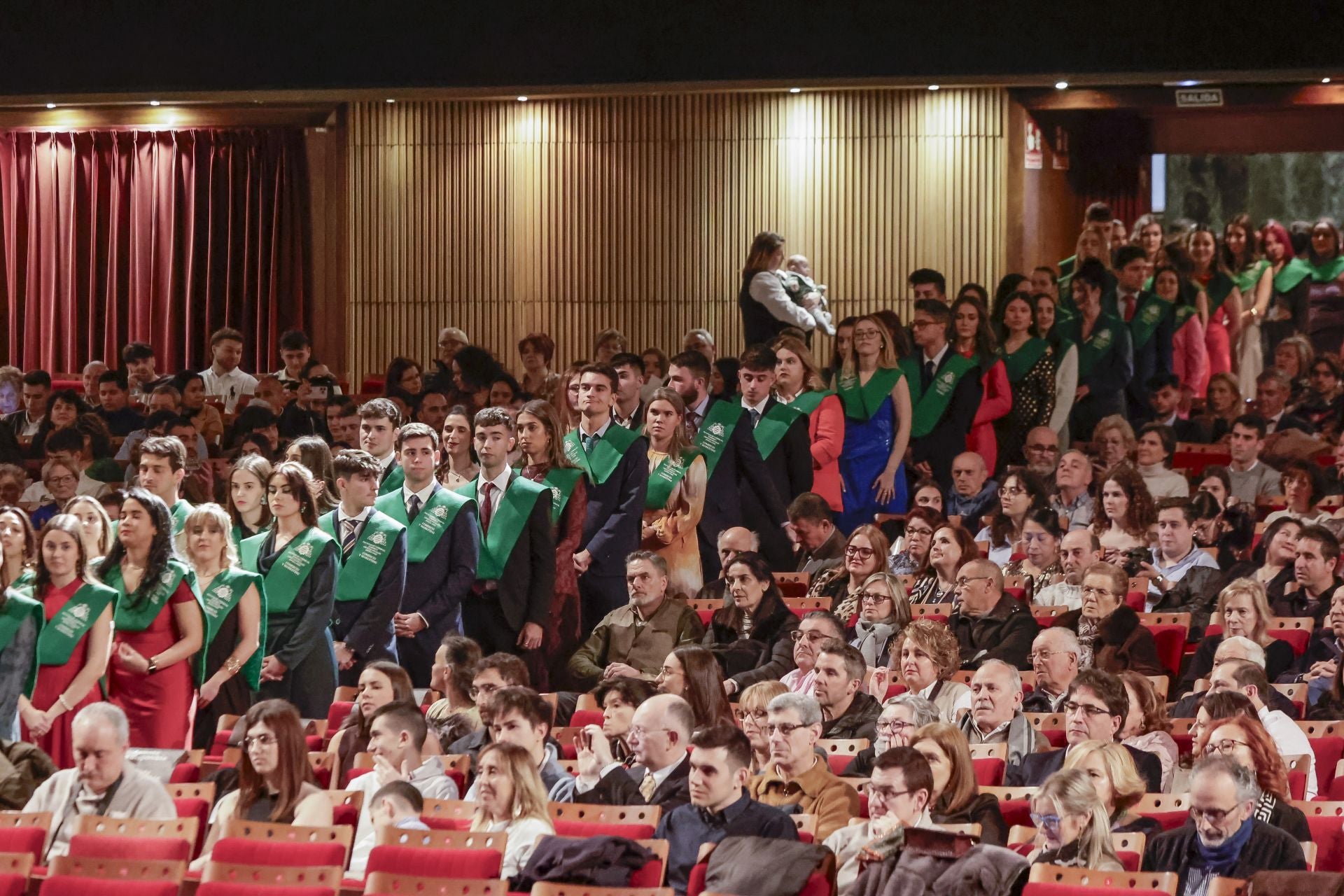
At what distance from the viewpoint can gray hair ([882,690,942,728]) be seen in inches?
205

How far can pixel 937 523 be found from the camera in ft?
24.7

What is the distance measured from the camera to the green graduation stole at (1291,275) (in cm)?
1173

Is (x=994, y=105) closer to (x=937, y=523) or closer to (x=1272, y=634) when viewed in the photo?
(x=937, y=523)

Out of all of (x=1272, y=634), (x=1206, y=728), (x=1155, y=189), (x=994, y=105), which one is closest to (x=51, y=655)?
(x=1206, y=728)

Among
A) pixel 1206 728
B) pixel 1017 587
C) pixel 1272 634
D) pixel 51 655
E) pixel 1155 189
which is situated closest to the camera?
pixel 1206 728

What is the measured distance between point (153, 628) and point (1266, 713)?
3164 mm

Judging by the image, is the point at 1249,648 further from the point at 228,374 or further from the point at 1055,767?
the point at 228,374

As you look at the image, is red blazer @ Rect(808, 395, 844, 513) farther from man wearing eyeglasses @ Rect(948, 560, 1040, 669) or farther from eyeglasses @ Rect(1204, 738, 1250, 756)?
eyeglasses @ Rect(1204, 738, 1250, 756)

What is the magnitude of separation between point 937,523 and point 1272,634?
150 cm

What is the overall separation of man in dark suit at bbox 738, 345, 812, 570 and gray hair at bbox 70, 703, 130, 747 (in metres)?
3.28

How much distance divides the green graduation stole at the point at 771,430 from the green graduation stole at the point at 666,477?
583 mm

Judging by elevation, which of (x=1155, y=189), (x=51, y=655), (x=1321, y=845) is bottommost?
(x=1321, y=845)

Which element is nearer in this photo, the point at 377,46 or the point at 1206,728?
the point at 1206,728

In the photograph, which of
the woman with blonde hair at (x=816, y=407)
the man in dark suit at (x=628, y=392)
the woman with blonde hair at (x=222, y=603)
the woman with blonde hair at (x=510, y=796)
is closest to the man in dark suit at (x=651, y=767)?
the woman with blonde hair at (x=510, y=796)
